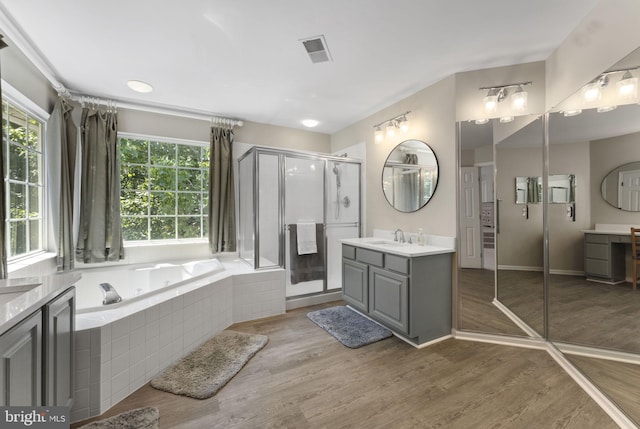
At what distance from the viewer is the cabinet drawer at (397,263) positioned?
2.27 metres

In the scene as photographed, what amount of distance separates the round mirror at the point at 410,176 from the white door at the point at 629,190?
4.07ft

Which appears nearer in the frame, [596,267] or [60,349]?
[60,349]

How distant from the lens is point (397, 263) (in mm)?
2355

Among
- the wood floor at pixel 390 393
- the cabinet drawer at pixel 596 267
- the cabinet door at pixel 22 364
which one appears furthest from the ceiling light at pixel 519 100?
the cabinet door at pixel 22 364

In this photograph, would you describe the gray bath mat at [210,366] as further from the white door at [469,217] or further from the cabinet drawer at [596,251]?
the cabinet drawer at [596,251]

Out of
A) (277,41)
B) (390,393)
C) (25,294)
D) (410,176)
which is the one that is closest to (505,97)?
(410,176)

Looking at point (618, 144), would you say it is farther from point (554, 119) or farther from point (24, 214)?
point (24, 214)

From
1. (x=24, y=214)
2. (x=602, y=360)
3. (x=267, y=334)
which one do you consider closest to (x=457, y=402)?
(x=602, y=360)

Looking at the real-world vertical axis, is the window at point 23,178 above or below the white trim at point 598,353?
above

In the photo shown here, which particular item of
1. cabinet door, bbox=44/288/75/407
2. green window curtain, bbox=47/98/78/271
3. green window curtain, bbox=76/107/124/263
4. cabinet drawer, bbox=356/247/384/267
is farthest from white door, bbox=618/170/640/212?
green window curtain, bbox=47/98/78/271

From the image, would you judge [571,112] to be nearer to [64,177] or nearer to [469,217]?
[469,217]

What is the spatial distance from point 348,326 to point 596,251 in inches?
81.2

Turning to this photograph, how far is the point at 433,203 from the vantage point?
8.86ft

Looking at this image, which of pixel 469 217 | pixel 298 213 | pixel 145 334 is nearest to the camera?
pixel 145 334
